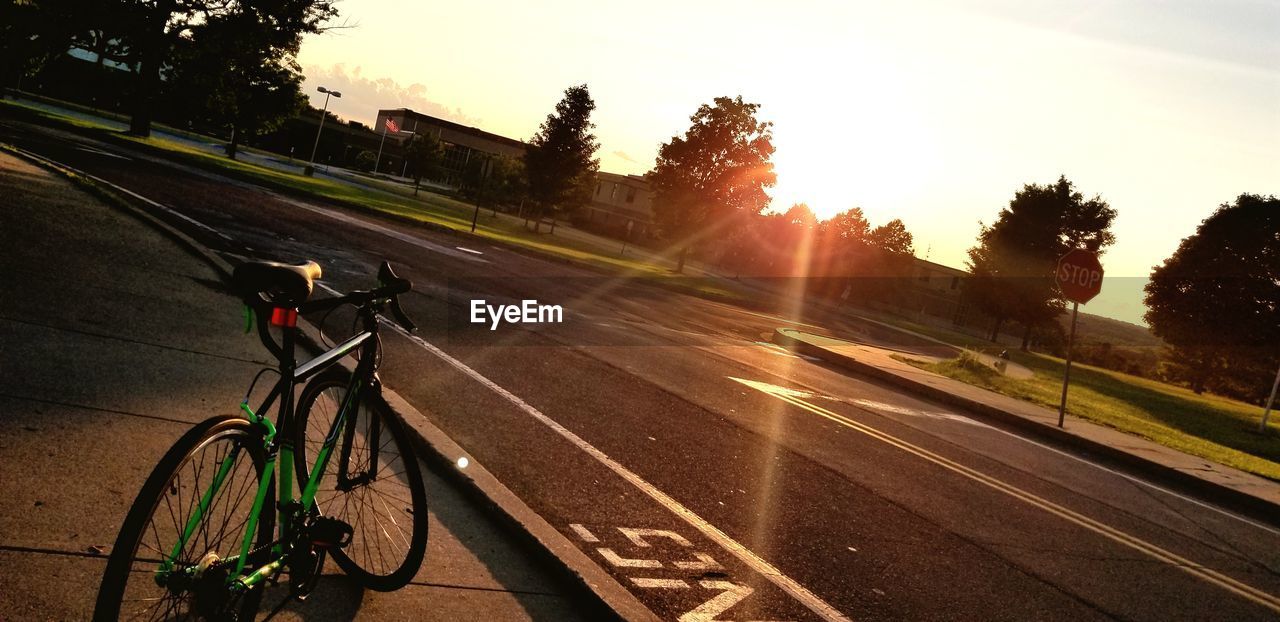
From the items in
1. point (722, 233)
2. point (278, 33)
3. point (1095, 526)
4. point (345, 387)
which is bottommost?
point (1095, 526)

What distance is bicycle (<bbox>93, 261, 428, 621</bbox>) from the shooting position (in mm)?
2291

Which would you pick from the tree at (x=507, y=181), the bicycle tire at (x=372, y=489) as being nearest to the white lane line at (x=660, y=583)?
the bicycle tire at (x=372, y=489)

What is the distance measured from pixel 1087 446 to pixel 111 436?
39.3 ft

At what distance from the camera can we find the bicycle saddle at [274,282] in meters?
2.54

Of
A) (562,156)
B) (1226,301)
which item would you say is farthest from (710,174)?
(1226,301)

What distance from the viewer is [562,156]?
55656mm

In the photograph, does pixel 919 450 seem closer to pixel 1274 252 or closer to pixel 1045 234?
pixel 1274 252

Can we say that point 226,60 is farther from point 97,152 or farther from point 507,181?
point 507,181

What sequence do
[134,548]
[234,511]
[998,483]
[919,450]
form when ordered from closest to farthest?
1. [134,548]
2. [234,511]
3. [998,483]
4. [919,450]

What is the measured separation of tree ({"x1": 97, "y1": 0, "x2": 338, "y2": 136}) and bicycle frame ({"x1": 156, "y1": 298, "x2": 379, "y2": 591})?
28.1 metres

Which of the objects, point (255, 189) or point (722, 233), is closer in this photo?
point (255, 189)

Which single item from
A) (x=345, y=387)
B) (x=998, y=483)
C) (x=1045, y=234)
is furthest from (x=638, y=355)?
(x=1045, y=234)

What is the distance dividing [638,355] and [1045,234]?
5051 cm

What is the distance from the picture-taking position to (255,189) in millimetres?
26641
